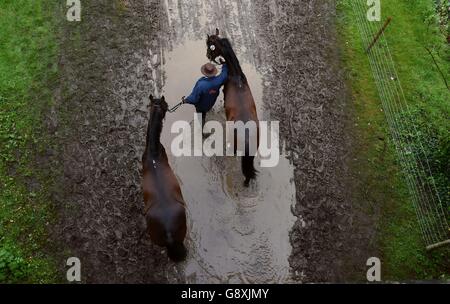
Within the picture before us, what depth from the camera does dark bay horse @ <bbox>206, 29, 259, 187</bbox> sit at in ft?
20.2

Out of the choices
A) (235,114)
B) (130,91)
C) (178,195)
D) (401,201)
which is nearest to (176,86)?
(130,91)

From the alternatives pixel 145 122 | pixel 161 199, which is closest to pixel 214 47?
pixel 145 122

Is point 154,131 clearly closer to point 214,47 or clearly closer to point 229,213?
point 229,213

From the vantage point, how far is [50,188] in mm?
6508

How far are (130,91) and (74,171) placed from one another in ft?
5.32

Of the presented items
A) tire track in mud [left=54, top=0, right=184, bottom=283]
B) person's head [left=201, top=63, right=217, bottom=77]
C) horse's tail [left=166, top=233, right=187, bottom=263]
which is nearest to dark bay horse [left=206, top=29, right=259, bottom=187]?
person's head [left=201, top=63, right=217, bottom=77]

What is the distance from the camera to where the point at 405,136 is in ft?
24.5

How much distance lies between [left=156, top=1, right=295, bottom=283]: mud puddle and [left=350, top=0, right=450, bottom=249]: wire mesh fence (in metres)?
1.85

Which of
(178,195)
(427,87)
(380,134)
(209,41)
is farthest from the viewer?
(427,87)

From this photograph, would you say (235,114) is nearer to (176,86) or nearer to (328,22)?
(176,86)

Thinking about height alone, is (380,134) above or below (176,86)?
below

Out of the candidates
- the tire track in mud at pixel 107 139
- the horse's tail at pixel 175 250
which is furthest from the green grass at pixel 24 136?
the horse's tail at pixel 175 250

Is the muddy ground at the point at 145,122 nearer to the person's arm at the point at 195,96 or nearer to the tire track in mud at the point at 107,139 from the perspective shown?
the tire track in mud at the point at 107,139

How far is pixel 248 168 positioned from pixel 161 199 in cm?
147
